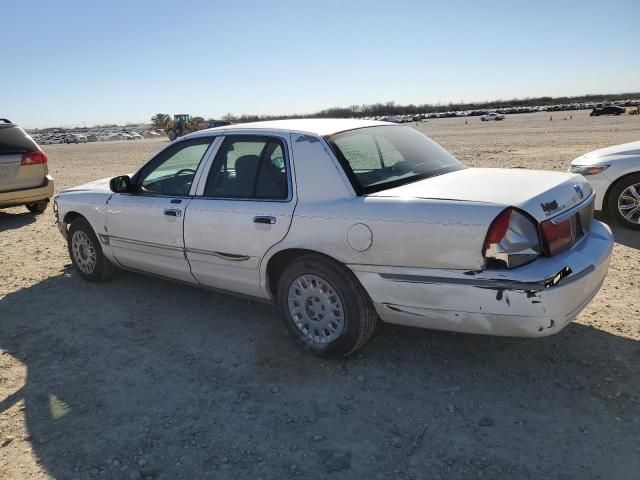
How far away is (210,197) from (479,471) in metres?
2.72

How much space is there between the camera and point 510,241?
2.91 m

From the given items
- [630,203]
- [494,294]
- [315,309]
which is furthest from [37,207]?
[630,203]

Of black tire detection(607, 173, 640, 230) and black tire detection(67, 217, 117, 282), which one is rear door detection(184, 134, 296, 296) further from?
black tire detection(607, 173, 640, 230)

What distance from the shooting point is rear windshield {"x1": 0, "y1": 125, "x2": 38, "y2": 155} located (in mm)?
8852

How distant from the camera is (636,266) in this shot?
5.28 metres

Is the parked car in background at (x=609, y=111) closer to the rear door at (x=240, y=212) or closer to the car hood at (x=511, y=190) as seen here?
the car hood at (x=511, y=190)

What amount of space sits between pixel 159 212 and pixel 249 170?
994 mm

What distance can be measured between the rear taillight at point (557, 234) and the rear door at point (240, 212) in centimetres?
161

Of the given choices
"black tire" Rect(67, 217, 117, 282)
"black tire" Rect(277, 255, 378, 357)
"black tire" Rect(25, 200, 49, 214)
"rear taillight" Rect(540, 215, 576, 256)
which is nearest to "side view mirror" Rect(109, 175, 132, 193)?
"black tire" Rect(67, 217, 117, 282)

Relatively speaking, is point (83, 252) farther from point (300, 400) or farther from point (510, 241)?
point (510, 241)

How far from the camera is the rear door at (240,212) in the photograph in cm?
376

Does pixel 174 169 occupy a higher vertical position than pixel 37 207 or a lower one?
higher

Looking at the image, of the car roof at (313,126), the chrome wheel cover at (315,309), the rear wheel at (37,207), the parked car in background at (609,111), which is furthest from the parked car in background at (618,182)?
the parked car in background at (609,111)

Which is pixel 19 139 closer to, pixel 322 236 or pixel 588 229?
pixel 322 236
